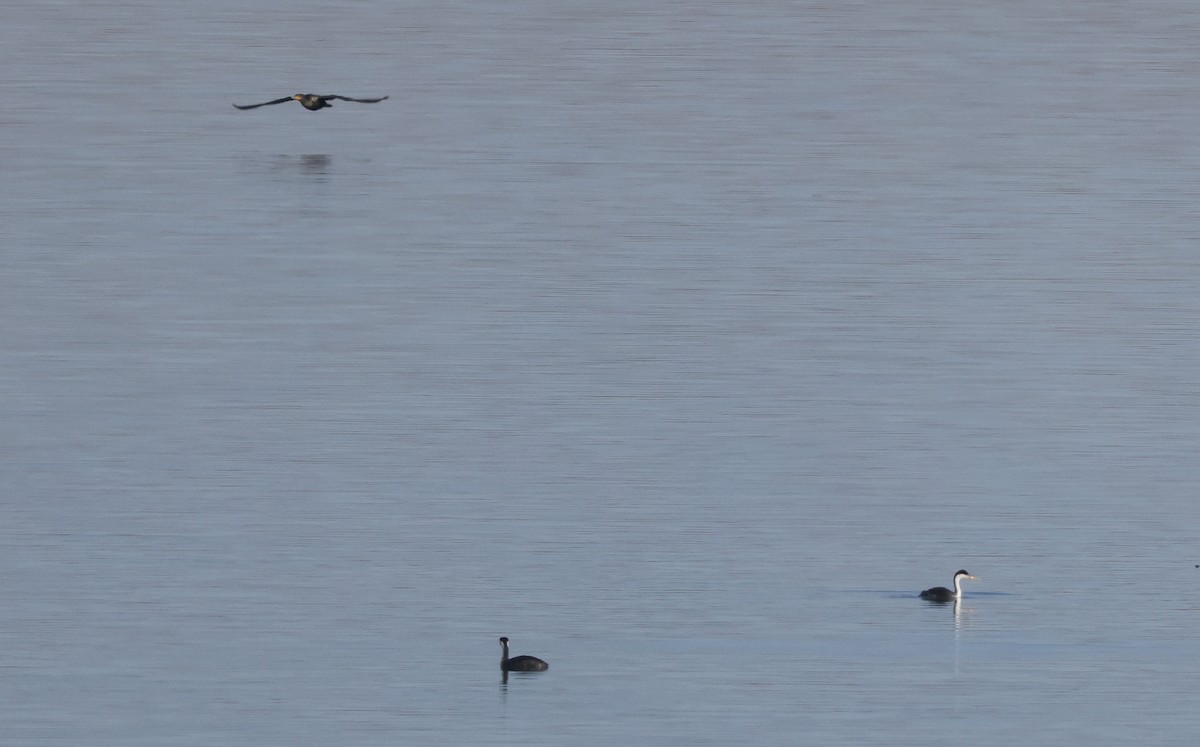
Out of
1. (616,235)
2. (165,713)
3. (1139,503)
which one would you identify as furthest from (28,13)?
(165,713)

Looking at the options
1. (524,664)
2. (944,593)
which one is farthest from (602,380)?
(524,664)

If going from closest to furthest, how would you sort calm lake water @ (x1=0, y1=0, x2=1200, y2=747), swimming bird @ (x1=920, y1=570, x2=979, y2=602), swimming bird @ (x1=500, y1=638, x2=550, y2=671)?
swimming bird @ (x1=500, y1=638, x2=550, y2=671)
calm lake water @ (x1=0, y1=0, x2=1200, y2=747)
swimming bird @ (x1=920, y1=570, x2=979, y2=602)

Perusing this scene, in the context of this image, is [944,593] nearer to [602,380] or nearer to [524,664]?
[524,664]

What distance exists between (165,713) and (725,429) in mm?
7438

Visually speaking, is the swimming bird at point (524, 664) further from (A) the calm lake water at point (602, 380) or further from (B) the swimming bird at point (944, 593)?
(B) the swimming bird at point (944, 593)

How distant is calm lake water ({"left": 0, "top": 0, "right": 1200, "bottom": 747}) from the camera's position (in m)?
13.1

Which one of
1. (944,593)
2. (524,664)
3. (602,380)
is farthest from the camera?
(602,380)

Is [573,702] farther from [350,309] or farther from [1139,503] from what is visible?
[350,309]

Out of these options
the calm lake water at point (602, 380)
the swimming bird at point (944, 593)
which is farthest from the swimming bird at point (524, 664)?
the swimming bird at point (944, 593)

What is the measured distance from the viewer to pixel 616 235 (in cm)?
2667

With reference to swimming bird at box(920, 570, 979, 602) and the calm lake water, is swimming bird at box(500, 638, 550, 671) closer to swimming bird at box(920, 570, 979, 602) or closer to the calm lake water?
the calm lake water

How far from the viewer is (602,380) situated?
20.8 metres

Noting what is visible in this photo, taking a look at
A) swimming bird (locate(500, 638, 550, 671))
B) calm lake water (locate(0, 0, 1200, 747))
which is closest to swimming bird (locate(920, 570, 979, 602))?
calm lake water (locate(0, 0, 1200, 747))

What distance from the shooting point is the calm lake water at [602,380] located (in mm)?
13102
